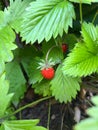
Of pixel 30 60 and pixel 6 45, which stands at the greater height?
pixel 6 45

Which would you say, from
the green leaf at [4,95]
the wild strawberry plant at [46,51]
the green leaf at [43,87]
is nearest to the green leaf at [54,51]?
the wild strawberry plant at [46,51]

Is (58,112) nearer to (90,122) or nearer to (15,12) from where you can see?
(15,12)

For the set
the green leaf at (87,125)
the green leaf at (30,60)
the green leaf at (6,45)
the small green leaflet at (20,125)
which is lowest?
the small green leaflet at (20,125)

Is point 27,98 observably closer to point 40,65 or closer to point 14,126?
point 40,65

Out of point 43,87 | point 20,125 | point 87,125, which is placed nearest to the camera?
point 87,125

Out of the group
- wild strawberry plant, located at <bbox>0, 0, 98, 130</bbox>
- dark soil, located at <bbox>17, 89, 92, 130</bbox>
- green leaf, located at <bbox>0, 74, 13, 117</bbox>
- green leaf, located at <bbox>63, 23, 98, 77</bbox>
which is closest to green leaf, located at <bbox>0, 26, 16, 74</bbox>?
wild strawberry plant, located at <bbox>0, 0, 98, 130</bbox>

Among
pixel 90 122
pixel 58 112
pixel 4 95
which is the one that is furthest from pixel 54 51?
pixel 90 122

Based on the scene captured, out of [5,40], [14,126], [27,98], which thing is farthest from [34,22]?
[27,98]

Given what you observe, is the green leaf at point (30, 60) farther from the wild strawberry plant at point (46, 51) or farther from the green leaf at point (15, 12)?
the green leaf at point (15, 12)
